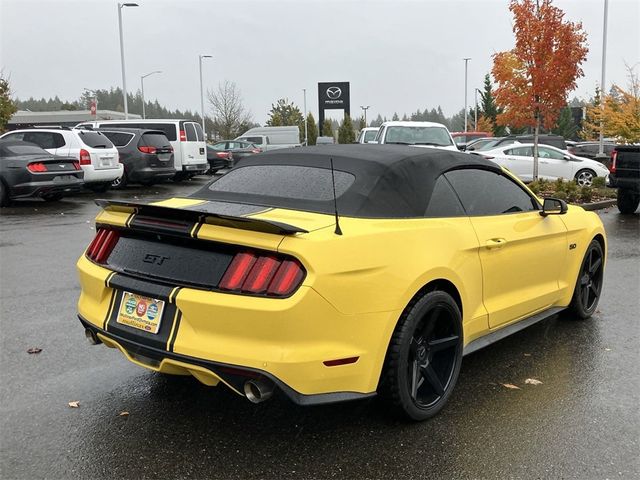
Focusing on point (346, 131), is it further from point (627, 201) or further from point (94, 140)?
point (627, 201)

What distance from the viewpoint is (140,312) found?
322cm

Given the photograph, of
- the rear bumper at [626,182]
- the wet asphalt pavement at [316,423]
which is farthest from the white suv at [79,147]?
the rear bumper at [626,182]

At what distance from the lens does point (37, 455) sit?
3.05 meters

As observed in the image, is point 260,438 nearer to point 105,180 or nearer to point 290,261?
point 290,261

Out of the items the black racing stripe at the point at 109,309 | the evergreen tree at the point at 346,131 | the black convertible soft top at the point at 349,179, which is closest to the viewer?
the black racing stripe at the point at 109,309

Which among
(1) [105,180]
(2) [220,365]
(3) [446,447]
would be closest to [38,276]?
(2) [220,365]

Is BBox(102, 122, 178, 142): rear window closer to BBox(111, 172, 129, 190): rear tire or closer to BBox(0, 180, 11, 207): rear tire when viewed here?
BBox(111, 172, 129, 190): rear tire

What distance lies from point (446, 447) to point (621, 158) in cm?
1043

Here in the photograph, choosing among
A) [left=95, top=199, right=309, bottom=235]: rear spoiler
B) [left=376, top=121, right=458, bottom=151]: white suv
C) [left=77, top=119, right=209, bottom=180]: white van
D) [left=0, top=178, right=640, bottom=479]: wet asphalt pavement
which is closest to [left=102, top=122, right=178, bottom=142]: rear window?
[left=77, top=119, right=209, bottom=180]: white van

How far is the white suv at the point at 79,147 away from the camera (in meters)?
15.0

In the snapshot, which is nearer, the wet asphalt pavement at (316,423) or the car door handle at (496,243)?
the wet asphalt pavement at (316,423)

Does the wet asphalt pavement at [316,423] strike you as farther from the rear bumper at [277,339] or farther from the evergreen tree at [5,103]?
the evergreen tree at [5,103]

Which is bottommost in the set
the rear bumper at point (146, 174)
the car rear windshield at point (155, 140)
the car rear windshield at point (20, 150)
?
Answer: the rear bumper at point (146, 174)

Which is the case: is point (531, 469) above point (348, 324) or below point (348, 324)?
below
